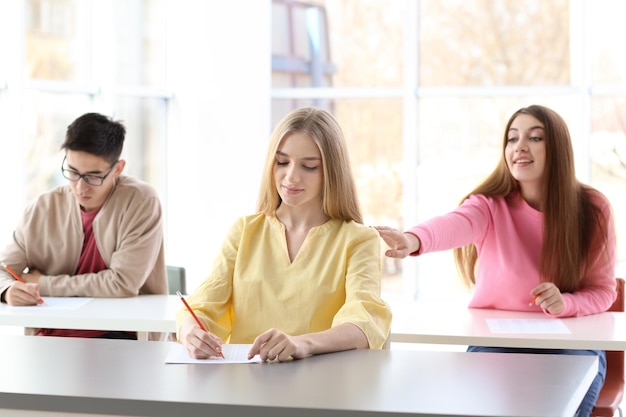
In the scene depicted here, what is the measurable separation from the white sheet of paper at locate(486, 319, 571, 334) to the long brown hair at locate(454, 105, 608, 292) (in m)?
0.23

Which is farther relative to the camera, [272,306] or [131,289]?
[131,289]

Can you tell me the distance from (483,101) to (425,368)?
437 cm

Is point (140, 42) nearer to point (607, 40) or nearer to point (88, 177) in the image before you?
point (88, 177)

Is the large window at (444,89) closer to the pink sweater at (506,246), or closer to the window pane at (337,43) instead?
the window pane at (337,43)

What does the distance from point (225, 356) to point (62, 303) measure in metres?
1.44

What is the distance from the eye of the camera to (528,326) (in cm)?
308

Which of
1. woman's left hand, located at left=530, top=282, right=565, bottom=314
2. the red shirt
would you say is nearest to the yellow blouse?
woman's left hand, located at left=530, top=282, right=565, bottom=314

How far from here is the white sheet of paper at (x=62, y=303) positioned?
337cm

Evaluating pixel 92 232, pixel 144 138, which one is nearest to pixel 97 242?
pixel 92 232

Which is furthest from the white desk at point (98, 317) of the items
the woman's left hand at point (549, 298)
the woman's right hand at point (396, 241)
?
the woman's left hand at point (549, 298)

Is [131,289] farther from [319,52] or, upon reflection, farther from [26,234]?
[319,52]

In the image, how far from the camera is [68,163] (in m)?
3.54

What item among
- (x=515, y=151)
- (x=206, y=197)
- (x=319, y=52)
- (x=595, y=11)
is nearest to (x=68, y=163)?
(x=515, y=151)

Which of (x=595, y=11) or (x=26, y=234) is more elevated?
(x=595, y=11)
